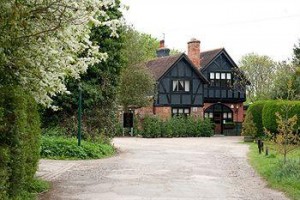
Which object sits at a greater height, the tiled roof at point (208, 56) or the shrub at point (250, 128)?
the tiled roof at point (208, 56)

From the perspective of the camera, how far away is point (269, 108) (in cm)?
3133

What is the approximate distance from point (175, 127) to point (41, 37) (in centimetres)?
3250

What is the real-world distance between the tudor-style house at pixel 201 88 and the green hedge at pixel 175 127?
2.60 m

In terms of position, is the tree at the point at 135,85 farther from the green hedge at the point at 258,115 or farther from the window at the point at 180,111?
the green hedge at the point at 258,115

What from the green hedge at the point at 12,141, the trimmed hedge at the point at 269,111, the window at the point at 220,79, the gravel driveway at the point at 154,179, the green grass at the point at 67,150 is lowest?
the gravel driveway at the point at 154,179

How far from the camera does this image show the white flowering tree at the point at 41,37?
734cm

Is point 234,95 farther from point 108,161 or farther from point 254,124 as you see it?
point 108,161

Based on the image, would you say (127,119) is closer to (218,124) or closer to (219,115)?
(218,124)

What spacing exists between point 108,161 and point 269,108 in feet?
52.6

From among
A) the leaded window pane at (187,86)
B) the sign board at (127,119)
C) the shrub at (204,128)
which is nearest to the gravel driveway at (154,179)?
the sign board at (127,119)

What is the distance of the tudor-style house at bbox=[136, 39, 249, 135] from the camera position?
4403 cm

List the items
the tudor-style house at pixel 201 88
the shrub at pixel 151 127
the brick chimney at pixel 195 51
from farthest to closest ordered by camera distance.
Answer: the brick chimney at pixel 195 51 → the tudor-style house at pixel 201 88 → the shrub at pixel 151 127

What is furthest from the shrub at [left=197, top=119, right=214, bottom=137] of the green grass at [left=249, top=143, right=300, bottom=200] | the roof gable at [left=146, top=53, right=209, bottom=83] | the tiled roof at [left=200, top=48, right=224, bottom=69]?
the green grass at [left=249, top=143, right=300, bottom=200]

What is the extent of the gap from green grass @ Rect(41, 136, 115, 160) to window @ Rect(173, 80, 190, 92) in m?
24.1
